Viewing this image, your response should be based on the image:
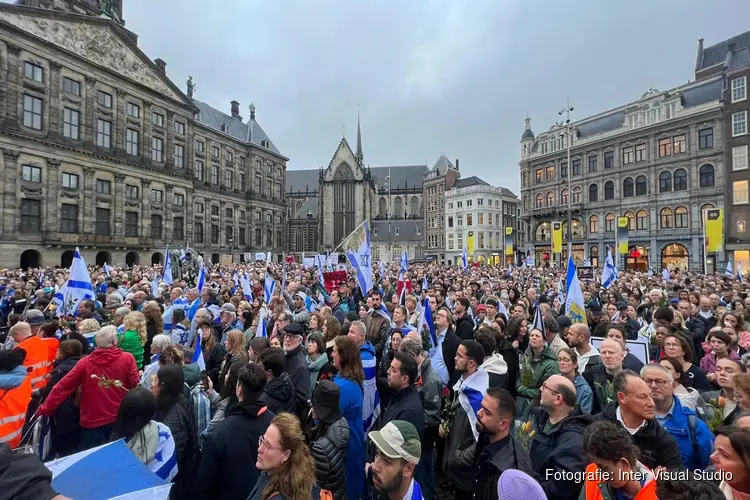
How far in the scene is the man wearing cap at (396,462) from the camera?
2.71 m

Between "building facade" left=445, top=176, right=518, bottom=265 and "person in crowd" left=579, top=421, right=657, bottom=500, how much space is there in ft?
212

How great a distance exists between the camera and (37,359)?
18.0 ft

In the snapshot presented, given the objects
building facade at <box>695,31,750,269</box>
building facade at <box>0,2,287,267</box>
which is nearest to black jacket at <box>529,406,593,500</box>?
building facade at <box>0,2,287,267</box>

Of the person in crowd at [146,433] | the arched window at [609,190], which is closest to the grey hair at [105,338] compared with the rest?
the person in crowd at [146,433]

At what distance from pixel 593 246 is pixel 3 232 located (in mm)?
58155

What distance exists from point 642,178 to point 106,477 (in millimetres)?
53083

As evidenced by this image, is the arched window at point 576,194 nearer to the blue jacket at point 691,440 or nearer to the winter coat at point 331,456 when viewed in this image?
the blue jacket at point 691,440

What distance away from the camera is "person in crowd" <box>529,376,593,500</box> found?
9.99 ft

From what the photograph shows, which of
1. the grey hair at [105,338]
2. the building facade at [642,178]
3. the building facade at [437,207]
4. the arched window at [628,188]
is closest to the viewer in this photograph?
the grey hair at [105,338]

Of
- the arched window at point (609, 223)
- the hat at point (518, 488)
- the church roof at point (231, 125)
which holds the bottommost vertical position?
the hat at point (518, 488)

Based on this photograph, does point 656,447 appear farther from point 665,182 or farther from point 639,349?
point 665,182

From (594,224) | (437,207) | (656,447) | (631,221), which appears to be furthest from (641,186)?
(656,447)

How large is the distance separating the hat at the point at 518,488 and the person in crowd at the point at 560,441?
0.93 m

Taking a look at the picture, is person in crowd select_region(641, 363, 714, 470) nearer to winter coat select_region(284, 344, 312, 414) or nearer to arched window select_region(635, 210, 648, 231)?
winter coat select_region(284, 344, 312, 414)
